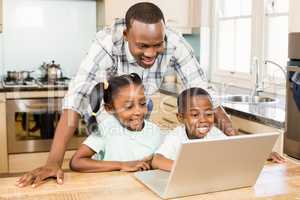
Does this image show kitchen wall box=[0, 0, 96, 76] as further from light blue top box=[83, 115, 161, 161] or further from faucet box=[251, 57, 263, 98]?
light blue top box=[83, 115, 161, 161]

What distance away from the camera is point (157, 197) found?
108cm

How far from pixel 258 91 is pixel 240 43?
0.61 m

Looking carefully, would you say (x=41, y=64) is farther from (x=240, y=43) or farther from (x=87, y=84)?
(x=87, y=84)

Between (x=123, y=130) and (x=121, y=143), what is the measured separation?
0.16 feet

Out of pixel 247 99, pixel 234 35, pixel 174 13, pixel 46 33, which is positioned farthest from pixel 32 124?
pixel 234 35

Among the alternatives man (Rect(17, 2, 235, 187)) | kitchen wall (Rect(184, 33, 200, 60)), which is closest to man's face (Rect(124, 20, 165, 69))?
man (Rect(17, 2, 235, 187))

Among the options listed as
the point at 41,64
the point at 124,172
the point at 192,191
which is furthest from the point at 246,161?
the point at 41,64

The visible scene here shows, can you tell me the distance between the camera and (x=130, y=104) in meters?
1.49

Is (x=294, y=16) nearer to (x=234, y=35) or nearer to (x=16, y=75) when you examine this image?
(x=234, y=35)

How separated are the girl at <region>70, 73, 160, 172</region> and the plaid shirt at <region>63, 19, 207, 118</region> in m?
0.08

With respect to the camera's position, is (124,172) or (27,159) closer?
(124,172)

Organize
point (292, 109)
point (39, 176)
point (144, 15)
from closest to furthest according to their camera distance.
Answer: point (39, 176) < point (144, 15) < point (292, 109)

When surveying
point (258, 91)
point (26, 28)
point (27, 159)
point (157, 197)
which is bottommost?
point (27, 159)

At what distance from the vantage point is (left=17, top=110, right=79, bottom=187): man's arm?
1.20 meters
